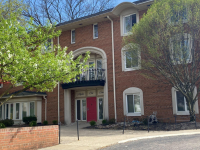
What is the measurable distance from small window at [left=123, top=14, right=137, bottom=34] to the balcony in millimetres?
3894

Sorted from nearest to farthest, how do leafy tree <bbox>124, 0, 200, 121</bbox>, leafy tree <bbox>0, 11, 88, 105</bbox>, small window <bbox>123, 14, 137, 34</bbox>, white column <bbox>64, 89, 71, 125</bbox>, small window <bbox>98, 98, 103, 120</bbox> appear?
leafy tree <bbox>0, 11, 88, 105</bbox> → leafy tree <bbox>124, 0, 200, 121</bbox> → small window <bbox>123, 14, 137, 34</bbox> → small window <bbox>98, 98, 103, 120</bbox> → white column <bbox>64, 89, 71, 125</bbox>

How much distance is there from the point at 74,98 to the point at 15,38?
13.2 m

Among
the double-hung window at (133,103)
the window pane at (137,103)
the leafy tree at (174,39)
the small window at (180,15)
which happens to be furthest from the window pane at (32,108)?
the small window at (180,15)

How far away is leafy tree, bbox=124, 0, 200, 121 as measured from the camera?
541 inches

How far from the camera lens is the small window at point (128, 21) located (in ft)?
62.6

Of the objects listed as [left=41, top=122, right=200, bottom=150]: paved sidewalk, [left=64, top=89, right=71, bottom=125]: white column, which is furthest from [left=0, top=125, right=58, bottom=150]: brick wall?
[left=64, top=89, right=71, bottom=125]: white column

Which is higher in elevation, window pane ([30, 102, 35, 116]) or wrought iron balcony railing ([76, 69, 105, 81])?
wrought iron balcony railing ([76, 69, 105, 81])

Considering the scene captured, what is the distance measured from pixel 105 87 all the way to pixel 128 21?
5.74 metres

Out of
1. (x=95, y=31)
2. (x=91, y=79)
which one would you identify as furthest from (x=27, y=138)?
(x=95, y=31)

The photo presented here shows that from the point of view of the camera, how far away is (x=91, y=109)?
21172mm

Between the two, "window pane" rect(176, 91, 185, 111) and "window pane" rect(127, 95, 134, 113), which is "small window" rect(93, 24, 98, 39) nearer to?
"window pane" rect(127, 95, 134, 113)

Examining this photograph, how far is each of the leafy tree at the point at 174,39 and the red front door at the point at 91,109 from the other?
7.96 meters

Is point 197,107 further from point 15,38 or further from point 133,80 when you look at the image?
point 15,38

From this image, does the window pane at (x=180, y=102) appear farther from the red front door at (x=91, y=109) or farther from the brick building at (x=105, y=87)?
the red front door at (x=91, y=109)
